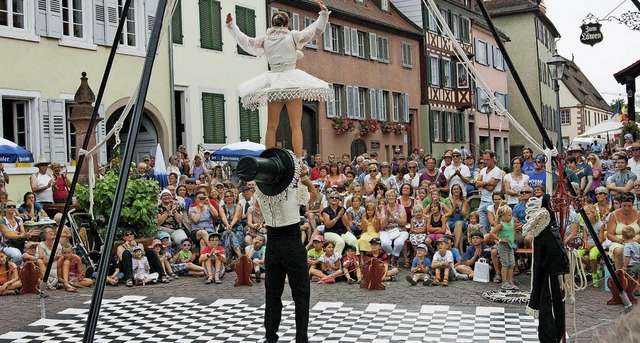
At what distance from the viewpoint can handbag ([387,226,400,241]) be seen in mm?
11695

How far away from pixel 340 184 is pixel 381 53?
1701cm

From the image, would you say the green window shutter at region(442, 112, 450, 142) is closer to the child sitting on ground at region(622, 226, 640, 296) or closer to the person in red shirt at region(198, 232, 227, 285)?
the person in red shirt at region(198, 232, 227, 285)

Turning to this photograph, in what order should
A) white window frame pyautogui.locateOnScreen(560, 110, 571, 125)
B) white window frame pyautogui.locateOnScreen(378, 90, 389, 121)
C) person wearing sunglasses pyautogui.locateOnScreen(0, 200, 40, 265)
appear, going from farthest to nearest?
white window frame pyautogui.locateOnScreen(560, 110, 571, 125) < white window frame pyautogui.locateOnScreen(378, 90, 389, 121) < person wearing sunglasses pyautogui.locateOnScreen(0, 200, 40, 265)

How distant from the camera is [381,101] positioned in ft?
97.3

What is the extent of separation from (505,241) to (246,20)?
14.0 m

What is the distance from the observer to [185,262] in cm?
1174

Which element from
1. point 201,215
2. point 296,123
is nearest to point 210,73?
point 201,215

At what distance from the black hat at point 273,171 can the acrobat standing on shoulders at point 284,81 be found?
35 centimetres

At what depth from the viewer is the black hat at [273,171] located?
5383 millimetres

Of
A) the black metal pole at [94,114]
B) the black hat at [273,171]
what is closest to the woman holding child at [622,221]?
the black hat at [273,171]

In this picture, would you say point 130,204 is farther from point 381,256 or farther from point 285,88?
point 285,88

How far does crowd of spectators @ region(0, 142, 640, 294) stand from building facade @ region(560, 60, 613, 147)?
1764 inches

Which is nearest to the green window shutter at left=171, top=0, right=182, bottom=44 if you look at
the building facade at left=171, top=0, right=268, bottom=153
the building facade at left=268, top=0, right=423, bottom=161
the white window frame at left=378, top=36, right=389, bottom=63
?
the building facade at left=171, top=0, right=268, bottom=153

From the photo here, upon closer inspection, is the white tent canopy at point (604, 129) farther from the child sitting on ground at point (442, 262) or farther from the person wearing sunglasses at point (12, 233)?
the person wearing sunglasses at point (12, 233)
